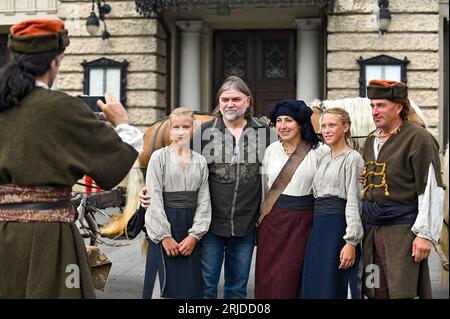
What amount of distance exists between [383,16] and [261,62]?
10.4 feet

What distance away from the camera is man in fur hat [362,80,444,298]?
3.89 metres

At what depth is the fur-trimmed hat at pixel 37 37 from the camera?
300cm

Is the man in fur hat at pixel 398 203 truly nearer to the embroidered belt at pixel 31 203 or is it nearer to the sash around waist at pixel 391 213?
the sash around waist at pixel 391 213

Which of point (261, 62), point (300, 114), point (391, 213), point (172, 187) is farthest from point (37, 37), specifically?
point (261, 62)

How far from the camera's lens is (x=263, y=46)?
47.1 ft

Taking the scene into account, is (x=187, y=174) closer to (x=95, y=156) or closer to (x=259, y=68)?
(x=95, y=156)

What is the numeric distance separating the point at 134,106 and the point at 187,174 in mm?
9010

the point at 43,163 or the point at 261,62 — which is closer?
the point at 43,163

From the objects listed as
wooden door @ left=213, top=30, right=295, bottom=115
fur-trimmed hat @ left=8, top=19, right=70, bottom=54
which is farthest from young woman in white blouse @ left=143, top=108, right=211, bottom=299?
wooden door @ left=213, top=30, right=295, bottom=115

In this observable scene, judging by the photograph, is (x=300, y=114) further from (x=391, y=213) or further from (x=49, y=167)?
(x=49, y=167)

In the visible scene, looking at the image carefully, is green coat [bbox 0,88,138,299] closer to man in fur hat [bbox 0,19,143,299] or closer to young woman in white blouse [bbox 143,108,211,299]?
man in fur hat [bbox 0,19,143,299]

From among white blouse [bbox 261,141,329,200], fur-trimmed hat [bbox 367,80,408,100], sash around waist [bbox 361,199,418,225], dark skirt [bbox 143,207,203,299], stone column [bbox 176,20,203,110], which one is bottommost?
dark skirt [bbox 143,207,203,299]

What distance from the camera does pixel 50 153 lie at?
292 centimetres

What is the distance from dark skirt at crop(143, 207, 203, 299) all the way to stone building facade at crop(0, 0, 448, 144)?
27.8ft
